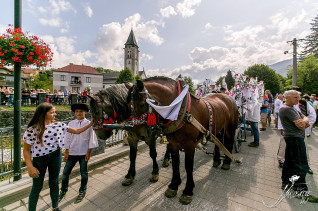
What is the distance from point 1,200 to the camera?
238 cm

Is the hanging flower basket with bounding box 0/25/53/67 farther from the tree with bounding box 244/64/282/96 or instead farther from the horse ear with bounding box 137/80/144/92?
the tree with bounding box 244/64/282/96

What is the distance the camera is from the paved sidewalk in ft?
8.07

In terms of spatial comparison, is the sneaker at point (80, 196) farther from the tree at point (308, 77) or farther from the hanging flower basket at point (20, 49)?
the tree at point (308, 77)

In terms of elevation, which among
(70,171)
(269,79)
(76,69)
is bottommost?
(70,171)

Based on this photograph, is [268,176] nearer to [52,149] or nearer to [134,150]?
[134,150]

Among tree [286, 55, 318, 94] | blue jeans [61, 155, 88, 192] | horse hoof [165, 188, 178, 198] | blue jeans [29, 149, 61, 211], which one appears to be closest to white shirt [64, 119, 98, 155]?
blue jeans [61, 155, 88, 192]

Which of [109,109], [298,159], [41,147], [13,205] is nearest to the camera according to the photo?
[41,147]

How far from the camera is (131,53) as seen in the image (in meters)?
64.8

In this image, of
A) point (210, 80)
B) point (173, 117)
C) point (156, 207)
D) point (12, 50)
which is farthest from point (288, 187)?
point (210, 80)

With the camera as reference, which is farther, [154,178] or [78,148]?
[154,178]

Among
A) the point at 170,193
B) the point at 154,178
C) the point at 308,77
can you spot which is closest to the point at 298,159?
the point at 170,193

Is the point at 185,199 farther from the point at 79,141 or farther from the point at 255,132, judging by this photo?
the point at 255,132

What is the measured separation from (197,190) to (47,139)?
2760mm

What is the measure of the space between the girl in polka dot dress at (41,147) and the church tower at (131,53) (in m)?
64.5
